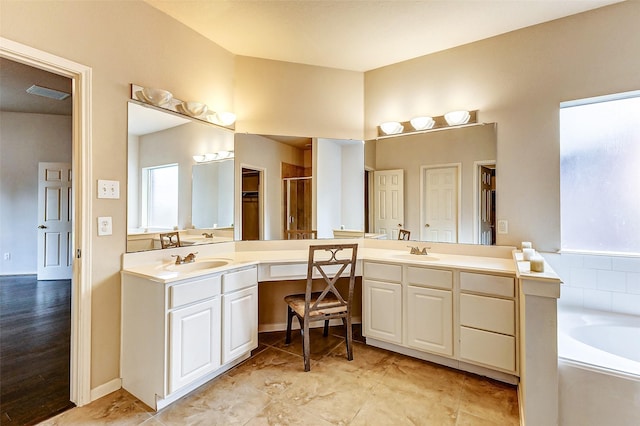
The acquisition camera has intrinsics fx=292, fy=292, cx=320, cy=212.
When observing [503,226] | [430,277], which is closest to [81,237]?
[430,277]

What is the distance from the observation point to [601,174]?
221 centimetres

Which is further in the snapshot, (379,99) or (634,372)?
(379,99)

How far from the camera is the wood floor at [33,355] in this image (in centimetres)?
177

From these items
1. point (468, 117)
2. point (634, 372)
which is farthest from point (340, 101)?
point (634, 372)

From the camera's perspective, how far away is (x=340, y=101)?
124 inches

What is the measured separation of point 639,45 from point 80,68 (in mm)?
3751

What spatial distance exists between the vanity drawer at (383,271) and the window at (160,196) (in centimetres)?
168

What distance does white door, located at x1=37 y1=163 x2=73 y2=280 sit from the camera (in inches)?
191

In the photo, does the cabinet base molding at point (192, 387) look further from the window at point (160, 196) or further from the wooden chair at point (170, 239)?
the window at point (160, 196)

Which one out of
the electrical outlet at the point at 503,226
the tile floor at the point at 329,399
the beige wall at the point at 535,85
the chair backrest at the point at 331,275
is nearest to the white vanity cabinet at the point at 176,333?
the tile floor at the point at 329,399

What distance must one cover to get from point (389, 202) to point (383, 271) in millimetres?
797

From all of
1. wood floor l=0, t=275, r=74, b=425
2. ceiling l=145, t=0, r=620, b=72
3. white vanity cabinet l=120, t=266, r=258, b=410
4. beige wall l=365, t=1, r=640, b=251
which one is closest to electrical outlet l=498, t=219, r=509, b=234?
beige wall l=365, t=1, r=640, b=251

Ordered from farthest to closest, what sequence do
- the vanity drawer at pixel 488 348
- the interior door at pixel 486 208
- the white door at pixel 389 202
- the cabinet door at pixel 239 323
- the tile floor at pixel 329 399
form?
1. the white door at pixel 389 202
2. the interior door at pixel 486 208
3. the cabinet door at pixel 239 323
4. the vanity drawer at pixel 488 348
5. the tile floor at pixel 329 399

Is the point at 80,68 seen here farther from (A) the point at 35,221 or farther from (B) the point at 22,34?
(A) the point at 35,221
